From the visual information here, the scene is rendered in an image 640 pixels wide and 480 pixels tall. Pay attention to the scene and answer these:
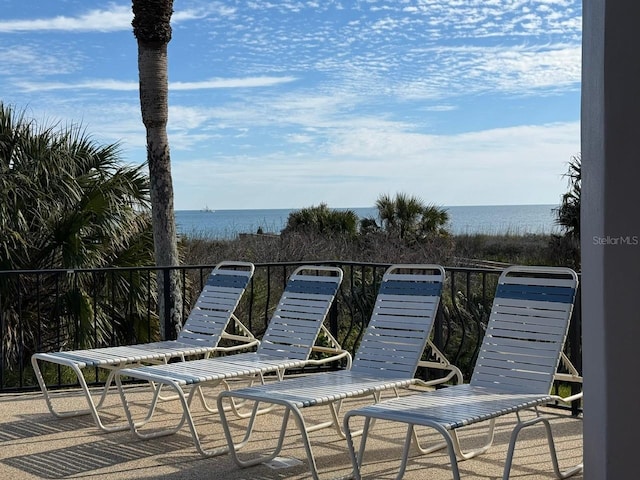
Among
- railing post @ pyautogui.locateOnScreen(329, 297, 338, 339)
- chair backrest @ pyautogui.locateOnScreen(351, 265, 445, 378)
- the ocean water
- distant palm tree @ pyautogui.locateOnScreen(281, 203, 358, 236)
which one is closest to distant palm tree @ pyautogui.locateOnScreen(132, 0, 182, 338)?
railing post @ pyautogui.locateOnScreen(329, 297, 338, 339)

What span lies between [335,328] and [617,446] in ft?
14.9

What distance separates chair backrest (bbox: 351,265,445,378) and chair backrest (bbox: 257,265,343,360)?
500 mm

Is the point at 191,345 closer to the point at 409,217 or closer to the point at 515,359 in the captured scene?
the point at 515,359

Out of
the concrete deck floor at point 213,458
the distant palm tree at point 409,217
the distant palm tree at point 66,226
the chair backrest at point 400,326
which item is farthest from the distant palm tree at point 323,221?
the chair backrest at point 400,326

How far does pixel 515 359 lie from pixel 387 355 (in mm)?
888

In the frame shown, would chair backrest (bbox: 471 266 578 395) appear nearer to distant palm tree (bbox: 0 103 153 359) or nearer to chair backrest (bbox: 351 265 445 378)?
chair backrest (bbox: 351 265 445 378)

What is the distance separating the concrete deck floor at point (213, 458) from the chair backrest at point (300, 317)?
541 millimetres

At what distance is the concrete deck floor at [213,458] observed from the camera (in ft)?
16.2

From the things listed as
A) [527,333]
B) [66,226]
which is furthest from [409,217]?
[527,333]

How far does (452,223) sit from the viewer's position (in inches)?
938

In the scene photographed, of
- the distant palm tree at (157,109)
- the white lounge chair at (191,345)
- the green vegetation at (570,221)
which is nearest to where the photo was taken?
the white lounge chair at (191,345)

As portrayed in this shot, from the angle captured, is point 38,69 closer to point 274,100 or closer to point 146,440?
point 274,100

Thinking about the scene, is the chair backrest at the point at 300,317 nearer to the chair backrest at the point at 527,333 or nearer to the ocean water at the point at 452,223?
the chair backrest at the point at 527,333

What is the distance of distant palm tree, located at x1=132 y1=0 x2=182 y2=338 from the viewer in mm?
10086
